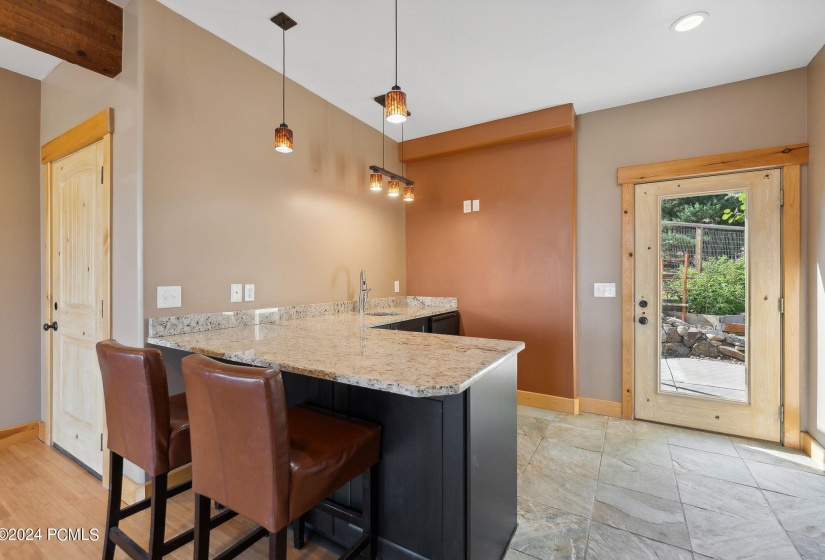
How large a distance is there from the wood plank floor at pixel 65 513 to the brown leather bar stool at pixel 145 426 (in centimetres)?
30

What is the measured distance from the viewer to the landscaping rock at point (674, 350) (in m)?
3.01

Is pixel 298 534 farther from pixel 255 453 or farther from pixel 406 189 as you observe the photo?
pixel 406 189

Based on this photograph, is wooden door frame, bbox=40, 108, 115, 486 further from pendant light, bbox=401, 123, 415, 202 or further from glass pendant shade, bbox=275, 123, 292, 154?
pendant light, bbox=401, 123, 415, 202

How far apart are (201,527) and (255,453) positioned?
0.49 meters

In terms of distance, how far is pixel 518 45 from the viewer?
7.85 feet

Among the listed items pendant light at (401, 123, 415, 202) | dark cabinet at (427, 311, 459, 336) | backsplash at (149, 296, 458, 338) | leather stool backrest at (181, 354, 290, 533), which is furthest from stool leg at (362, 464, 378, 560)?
pendant light at (401, 123, 415, 202)

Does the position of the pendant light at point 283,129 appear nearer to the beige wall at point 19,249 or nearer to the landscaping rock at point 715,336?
the beige wall at point 19,249

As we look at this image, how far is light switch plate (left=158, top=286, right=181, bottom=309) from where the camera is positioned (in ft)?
6.60

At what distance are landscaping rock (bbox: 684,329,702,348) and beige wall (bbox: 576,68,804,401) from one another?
1.61 feet

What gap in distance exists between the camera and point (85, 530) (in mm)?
1800

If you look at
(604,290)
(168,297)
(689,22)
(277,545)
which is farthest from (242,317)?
(689,22)

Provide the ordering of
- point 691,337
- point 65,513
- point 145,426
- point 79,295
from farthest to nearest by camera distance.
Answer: point 691,337, point 79,295, point 65,513, point 145,426

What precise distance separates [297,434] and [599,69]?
3080 mm

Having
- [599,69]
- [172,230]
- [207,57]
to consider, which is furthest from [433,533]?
[599,69]
